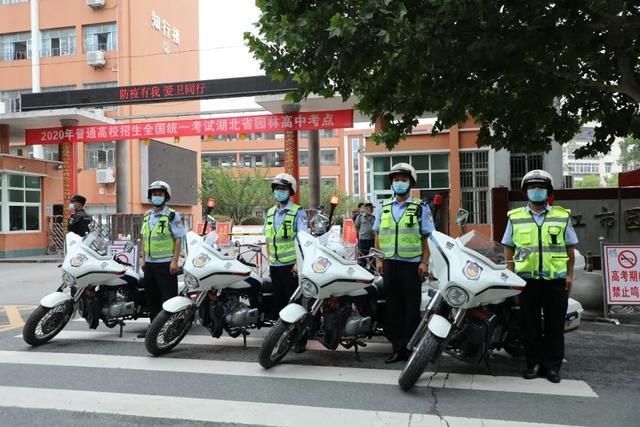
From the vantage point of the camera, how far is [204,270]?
19.3 feet

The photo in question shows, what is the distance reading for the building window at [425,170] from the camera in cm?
2067

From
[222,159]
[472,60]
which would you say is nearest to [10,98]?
[472,60]

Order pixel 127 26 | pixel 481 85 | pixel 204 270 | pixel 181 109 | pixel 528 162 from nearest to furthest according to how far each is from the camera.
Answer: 1. pixel 204 270
2. pixel 481 85
3. pixel 528 162
4. pixel 127 26
5. pixel 181 109

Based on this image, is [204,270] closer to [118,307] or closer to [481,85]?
[118,307]

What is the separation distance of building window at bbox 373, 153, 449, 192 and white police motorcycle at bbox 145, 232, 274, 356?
14765mm

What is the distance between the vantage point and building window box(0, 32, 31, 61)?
31578 mm

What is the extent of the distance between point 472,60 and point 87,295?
4932 mm

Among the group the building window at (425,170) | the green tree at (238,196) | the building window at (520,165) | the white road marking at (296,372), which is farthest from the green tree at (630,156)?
the white road marking at (296,372)

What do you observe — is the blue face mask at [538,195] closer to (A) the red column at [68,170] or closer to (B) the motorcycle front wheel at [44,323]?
(B) the motorcycle front wheel at [44,323]

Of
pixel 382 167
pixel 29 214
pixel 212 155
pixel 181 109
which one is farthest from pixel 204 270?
pixel 212 155

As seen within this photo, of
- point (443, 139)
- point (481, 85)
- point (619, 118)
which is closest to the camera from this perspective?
point (481, 85)

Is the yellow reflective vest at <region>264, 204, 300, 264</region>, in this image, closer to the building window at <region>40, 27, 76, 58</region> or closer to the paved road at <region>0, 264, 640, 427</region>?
the paved road at <region>0, 264, 640, 427</region>

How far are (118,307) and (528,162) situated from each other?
14198 mm

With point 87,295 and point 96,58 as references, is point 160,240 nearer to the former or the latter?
point 87,295
